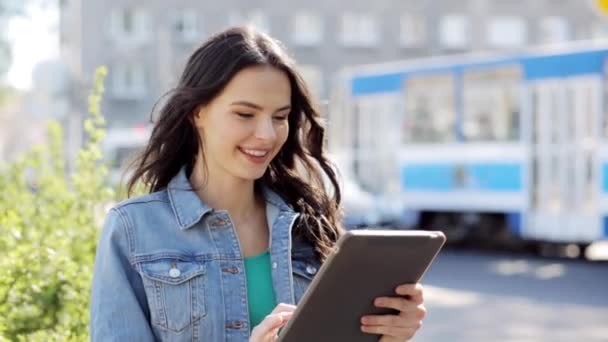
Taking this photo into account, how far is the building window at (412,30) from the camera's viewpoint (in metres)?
55.1

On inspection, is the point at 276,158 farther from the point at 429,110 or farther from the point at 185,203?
the point at 429,110

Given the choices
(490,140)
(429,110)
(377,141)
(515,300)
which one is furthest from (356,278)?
(377,141)

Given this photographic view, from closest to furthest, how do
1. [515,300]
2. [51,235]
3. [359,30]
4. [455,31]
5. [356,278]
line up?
[356,278] → [51,235] → [515,300] → [359,30] → [455,31]

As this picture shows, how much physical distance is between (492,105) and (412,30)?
39409 mm

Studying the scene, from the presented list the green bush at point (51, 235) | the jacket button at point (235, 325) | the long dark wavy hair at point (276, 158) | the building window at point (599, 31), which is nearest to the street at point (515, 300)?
the green bush at point (51, 235)

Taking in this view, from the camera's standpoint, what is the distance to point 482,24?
184 feet

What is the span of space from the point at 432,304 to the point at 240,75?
355 inches

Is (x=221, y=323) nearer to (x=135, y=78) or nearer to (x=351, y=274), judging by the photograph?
(x=351, y=274)

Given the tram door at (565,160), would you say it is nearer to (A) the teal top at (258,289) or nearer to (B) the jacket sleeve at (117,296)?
(A) the teal top at (258,289)

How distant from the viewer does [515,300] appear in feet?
37.5

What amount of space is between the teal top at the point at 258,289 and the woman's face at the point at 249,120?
7.7 inches

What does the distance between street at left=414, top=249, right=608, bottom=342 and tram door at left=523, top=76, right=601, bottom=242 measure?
561 millimetres

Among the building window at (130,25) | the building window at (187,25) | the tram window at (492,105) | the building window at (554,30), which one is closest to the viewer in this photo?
the tram window at (492,105)

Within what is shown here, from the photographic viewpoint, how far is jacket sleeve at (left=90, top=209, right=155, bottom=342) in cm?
225
